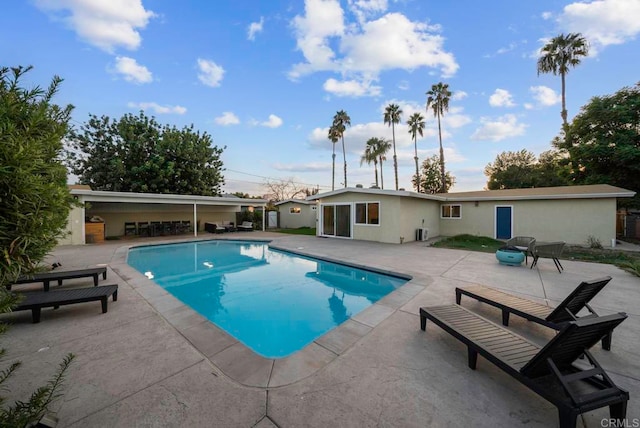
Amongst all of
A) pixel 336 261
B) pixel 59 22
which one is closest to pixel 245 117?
pixel 59 22

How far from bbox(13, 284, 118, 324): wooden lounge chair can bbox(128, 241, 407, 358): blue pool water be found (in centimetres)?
157

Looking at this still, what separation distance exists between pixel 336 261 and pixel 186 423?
21.7 feet

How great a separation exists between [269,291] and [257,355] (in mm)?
3246

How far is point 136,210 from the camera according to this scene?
16.4 metres

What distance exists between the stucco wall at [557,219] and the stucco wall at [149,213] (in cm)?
1748

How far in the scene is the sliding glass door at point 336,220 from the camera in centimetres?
1363

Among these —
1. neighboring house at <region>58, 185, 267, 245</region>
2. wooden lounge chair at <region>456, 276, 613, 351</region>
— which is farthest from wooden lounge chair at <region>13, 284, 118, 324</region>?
neighboring house at <region>58, 185, 267, 245</region>

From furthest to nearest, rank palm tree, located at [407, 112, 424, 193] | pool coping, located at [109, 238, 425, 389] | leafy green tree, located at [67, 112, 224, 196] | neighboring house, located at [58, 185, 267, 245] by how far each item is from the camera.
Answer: palm tree, located at [407, 112, 424, 193] < leafy green tree, located at [67, 112, 224, 196] < neighboring house, located at [58, 185, 267, 245] < pool coping, located at [109, 238, 425, 389]

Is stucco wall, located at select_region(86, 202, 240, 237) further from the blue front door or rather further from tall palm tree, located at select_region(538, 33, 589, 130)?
tall palm tree, located at select_region(538, 33, 589, 130)

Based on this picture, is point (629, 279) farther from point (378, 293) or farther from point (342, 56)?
point (342, 56)

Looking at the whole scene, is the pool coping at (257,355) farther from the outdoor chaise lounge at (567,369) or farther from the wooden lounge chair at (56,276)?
the outdoor chaise lounge at (567,369)

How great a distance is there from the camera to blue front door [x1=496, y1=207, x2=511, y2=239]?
42.9ft

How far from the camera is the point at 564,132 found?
17.8 meters

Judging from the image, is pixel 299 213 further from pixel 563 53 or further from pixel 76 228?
pixel 563 53
